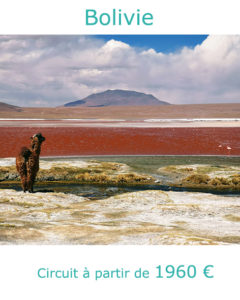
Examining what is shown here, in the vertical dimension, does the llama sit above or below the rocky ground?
above

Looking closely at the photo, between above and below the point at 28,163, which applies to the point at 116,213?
below

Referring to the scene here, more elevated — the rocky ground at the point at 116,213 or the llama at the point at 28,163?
the llama at the point at 28,163

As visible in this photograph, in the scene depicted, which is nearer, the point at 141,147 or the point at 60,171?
the point at 60,171

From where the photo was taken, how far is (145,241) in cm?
1101

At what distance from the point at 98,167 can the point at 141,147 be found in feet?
63.5

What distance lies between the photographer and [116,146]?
4966 centimetres

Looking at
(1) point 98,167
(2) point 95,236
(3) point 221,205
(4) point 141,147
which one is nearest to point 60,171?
A: (1) point 98,167

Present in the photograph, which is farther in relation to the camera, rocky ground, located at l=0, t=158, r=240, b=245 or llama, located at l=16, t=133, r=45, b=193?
llama, located at l=16, t=133, r=45, b=193

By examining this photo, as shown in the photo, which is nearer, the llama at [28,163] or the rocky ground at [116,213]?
the rocky ground at [116,213]

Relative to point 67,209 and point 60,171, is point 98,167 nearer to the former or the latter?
point 60,171

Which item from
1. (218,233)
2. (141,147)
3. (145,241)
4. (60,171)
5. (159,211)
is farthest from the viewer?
(141,147)

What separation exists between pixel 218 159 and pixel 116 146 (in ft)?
55.9

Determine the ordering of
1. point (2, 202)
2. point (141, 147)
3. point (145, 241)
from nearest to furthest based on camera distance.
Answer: point (145, 241)
point (2, 202)
point (141, 147)

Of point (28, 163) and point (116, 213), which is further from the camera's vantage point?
point (28, 163)
